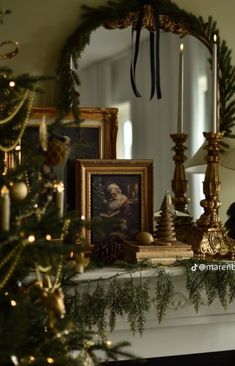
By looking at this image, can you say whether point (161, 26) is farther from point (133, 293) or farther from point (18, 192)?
point (18, 192)

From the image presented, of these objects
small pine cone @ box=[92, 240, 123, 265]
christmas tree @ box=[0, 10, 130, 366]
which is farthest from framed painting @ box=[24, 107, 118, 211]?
christmas tree @ box=[0, 10, 130, 366]

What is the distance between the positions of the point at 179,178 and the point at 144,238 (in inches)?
16.0

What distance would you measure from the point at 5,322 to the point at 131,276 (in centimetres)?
54

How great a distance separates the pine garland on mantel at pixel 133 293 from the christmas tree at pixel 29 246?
0.30m

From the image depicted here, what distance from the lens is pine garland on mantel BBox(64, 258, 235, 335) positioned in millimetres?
1637

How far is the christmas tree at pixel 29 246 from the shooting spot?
1.10m

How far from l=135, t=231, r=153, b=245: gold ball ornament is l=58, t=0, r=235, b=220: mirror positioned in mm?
296

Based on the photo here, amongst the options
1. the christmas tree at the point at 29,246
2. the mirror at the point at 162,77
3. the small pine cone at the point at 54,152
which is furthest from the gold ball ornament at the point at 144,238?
the small pine cone at the point at 54,152

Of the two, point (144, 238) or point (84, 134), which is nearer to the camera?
point (144, 238)

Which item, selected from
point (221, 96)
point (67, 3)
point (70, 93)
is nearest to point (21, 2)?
point (67, 3)

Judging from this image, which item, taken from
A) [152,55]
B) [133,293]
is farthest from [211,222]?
[152,55]

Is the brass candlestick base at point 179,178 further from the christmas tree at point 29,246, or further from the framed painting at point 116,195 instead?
the christmas tree at point 29,246

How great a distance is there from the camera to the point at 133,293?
164 cm

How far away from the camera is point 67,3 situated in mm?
1897
